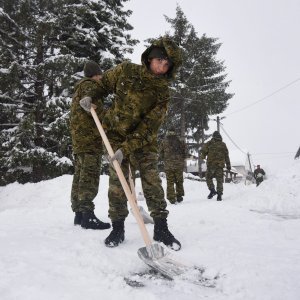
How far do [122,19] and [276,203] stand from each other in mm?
12742

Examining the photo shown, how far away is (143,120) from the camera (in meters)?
3.48

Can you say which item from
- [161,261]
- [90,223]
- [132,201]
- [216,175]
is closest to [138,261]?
[161,261]

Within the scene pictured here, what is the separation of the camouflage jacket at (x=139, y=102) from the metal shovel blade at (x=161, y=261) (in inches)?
40.9

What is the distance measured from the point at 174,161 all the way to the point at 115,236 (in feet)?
19.7

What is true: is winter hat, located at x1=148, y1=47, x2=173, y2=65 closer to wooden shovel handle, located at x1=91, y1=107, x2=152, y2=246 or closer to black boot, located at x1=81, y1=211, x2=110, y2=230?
wooden shovel handle, located at x1=91, y1=107, x2=152, y2=246

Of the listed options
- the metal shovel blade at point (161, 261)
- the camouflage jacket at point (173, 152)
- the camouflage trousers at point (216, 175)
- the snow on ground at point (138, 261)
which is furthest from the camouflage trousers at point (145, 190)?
the camouflage trousers at point (216, 175)

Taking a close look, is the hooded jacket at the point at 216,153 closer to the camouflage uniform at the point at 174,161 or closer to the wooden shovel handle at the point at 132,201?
the camouflage uniform at the point at 174,161

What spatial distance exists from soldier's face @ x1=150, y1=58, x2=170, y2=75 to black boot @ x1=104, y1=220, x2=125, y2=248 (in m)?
1.58

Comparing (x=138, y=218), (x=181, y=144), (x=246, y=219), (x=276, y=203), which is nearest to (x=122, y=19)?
(x=181, y=144)

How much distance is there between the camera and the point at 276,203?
7652 millimetres

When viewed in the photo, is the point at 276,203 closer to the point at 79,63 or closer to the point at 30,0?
the point at 79,63

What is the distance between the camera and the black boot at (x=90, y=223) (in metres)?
4.19

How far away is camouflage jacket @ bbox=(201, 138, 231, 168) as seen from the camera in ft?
33.2

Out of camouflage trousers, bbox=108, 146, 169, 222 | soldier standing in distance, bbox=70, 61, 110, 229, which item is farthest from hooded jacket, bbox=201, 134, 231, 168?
camouflage trousers, bbox=108, 146, 169, 222
